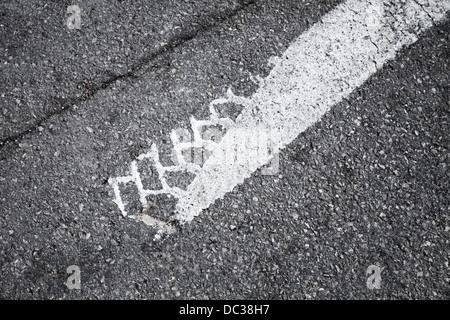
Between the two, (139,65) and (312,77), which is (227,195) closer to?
(312,77)

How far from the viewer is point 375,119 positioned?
7.78ft

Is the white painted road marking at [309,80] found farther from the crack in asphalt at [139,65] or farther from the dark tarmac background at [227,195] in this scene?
the crack in asphalt at [139,65]

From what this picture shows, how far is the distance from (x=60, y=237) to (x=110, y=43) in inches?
46.6

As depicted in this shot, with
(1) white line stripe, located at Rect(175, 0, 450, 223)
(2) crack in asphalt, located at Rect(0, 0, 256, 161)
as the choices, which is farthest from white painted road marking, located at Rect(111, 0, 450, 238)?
(2) crack in asphalt, located at Rect(0, 0, 256, 161)

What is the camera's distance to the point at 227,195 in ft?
7.61

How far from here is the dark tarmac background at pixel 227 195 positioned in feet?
7.28

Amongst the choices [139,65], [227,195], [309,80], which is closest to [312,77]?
[309,80]

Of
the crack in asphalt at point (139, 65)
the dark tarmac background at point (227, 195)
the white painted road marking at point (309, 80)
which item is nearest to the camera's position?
the dark tarmac background at point (227, 195)

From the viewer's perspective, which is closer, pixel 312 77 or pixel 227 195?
pixel 227 195

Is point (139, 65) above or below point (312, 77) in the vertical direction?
above

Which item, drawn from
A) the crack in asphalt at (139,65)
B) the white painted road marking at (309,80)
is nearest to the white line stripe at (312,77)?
the white painted road marking at (309,80)

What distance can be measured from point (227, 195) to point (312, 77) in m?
0.85

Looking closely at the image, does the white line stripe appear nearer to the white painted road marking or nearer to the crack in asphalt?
the white painted road marking
